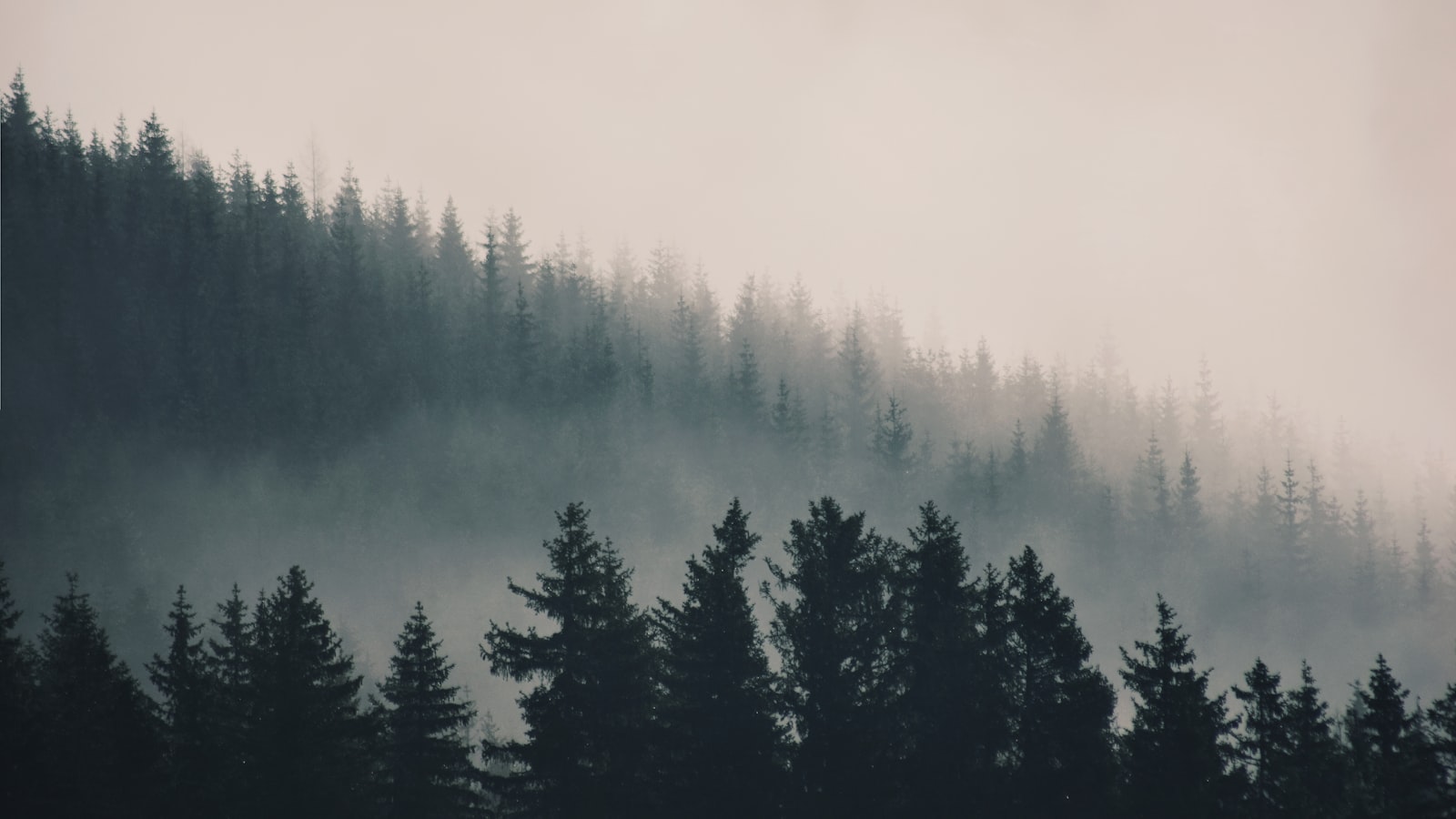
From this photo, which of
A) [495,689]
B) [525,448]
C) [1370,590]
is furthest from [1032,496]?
[495,689]

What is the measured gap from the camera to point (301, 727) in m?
25.3

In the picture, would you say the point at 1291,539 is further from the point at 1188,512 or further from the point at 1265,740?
the point at 1265,740

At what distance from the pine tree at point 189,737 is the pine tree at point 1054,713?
20.8 metres

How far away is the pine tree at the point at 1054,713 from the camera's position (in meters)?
24.4

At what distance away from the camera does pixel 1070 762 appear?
2461 cm

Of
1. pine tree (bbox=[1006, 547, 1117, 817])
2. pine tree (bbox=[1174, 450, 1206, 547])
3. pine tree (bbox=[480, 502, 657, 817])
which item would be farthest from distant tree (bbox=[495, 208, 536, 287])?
pine tree (bbox=[1006, 547, 1117, 817])

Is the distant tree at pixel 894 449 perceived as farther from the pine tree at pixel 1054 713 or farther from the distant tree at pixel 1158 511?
the pine tree at pixel 1054 713

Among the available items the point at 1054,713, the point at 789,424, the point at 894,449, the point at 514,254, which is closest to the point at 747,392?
the point at 789,424

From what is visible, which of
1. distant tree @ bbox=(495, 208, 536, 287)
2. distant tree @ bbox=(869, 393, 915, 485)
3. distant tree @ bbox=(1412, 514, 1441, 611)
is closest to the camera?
distant tree @ bbox=(869, 393, 915, 485)

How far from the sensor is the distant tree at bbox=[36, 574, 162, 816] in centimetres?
2539

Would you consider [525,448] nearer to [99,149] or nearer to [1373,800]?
[99,149]

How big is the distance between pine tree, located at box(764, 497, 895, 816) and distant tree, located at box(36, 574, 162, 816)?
1754cm

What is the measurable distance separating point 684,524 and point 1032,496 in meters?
43.2

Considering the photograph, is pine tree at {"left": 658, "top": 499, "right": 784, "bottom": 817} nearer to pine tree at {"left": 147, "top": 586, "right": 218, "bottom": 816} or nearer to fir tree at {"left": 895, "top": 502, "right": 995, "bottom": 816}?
fir tree at {"left": 895, "top": 502, "right": 995, "bottom": 816}
